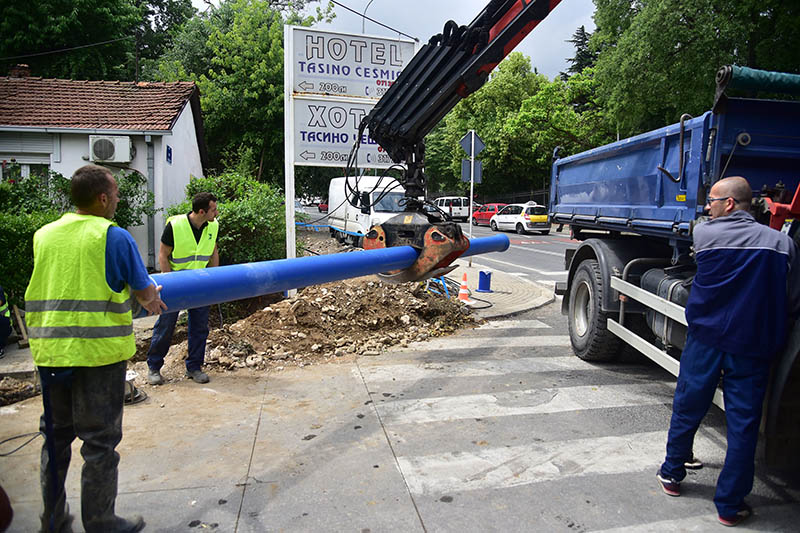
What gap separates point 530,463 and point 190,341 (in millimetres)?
3294

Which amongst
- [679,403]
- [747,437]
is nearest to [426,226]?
[679,403]

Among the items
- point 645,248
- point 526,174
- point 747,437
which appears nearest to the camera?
point 747,437

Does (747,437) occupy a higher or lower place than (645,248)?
lower

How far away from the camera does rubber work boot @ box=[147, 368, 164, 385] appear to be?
17.0 feet

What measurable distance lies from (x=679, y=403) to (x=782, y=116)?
246cm

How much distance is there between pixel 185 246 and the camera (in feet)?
16.8

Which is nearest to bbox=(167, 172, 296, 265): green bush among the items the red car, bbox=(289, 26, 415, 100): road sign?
bbox=(289, 26, 415, 100): road sign

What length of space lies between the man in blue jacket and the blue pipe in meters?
2.17

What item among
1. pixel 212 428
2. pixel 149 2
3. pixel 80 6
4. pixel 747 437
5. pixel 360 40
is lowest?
pixel 212 428

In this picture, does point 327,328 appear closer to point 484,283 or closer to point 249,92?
point 484,283

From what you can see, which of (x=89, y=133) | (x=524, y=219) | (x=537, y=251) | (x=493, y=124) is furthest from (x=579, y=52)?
(x=89, y=133)

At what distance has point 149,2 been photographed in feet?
117

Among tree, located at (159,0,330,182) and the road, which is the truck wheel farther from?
tree, located at (159,0,330,182)

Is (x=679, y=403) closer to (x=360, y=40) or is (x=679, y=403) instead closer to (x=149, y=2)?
(x=360, y=40)
